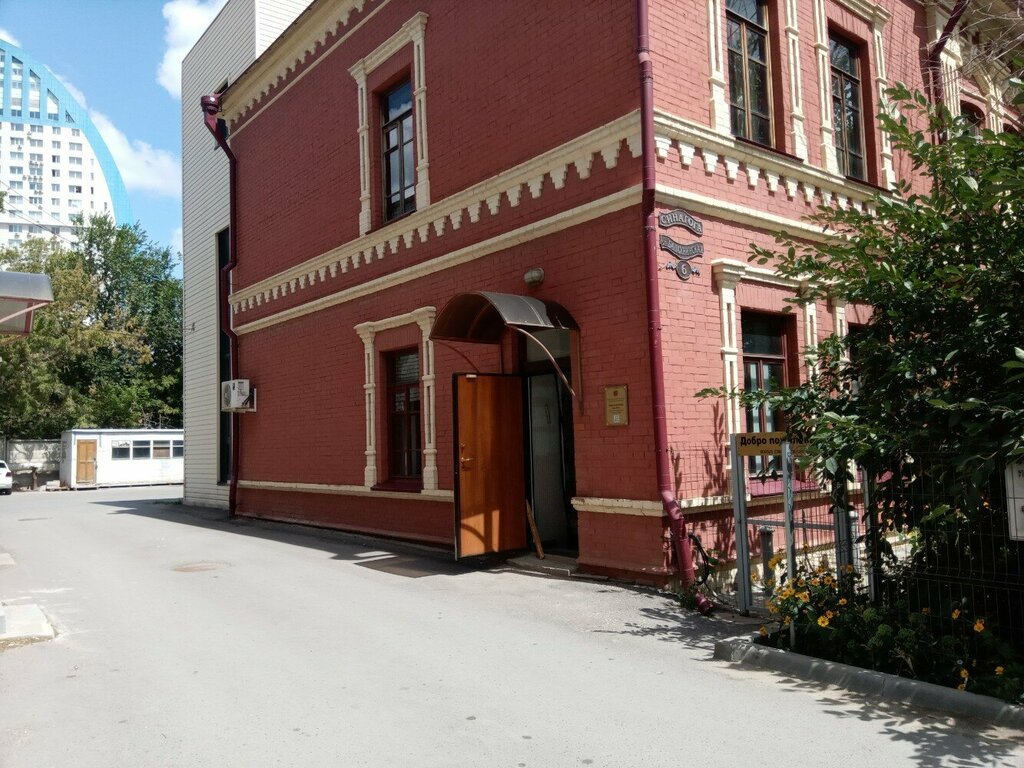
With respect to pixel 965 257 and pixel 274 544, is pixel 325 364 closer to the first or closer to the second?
pixel 274 544

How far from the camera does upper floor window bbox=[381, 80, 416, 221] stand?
12.7 metres

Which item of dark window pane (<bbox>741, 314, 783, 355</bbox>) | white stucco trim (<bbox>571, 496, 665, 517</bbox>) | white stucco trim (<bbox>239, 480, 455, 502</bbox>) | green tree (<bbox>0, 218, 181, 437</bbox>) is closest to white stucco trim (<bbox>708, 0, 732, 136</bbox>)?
dark window pane (<bbox>741, 314, 783, 355</bbox>)

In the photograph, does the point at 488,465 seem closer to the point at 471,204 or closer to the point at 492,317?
the point at 492,317

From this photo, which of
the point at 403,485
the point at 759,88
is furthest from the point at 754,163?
the point at 403,485

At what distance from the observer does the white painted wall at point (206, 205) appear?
1914cm

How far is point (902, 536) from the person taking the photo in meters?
5.84

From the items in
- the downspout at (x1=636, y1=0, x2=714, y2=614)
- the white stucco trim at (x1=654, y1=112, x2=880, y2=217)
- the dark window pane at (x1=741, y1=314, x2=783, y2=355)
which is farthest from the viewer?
the dark window pane at (x1=741, y1=314, x2=783, y2=355)

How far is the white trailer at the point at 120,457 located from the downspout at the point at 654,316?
106ft

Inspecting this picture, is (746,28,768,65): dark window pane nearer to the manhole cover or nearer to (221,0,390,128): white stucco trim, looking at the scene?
(221,0,390,128): white stucco trim

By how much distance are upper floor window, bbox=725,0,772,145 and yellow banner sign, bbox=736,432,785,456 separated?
13.9 ft

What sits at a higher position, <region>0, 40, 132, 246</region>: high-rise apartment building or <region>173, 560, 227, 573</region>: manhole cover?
<region>0, 40, 132, 246</region>: high-rise apartment building

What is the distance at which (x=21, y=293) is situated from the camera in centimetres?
832

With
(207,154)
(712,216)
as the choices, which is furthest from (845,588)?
(207,154)

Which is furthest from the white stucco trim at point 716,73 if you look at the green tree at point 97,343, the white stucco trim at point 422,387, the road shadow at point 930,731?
the green tree at point 97,343
